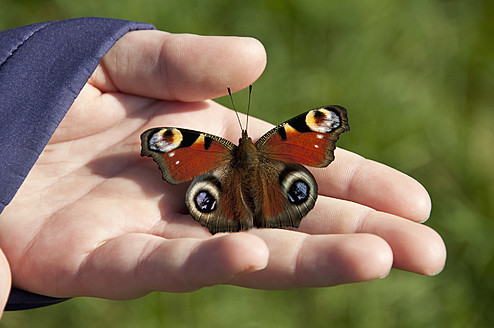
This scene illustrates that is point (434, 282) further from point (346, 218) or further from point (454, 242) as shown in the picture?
point (346, 218)

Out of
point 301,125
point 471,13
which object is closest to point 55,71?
point 301,125

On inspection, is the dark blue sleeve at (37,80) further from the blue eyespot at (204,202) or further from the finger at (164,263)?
the blue eyespot at (204,202)

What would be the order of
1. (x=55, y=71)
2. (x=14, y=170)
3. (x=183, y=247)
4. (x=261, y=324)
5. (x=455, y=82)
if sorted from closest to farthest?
(x=183, y=247) → (x=14, y=170) → (x=55, y=71) → (x=261, y=324) → (x=455, y=82)

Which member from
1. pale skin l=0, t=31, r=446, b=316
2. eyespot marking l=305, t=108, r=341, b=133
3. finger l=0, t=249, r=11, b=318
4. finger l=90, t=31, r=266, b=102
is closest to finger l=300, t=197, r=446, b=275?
pale skin l=0, t=31, r=446, b=316

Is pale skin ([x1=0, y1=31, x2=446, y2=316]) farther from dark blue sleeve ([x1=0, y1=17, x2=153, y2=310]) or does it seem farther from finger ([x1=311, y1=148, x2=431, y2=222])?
dark blue sleeve ([x1=0, y1=17, x2=153, y2=310])

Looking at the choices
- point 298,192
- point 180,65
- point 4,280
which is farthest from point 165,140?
point 4,280

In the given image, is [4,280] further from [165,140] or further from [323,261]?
[323,261]

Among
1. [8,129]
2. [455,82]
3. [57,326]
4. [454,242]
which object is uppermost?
[8,129]
